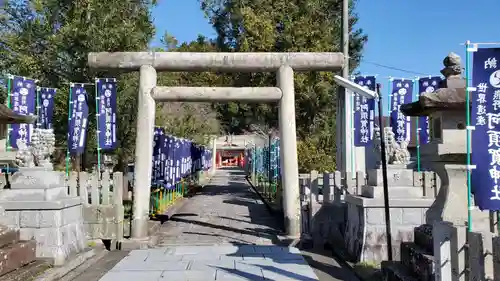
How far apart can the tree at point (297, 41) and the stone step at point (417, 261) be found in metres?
11.9

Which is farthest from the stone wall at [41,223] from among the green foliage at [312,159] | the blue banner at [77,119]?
the green foliage at [312,159]

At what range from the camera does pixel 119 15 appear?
15.8 metres

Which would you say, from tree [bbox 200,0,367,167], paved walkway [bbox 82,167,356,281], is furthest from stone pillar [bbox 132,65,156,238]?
tree [bbox 200,0,367,167]

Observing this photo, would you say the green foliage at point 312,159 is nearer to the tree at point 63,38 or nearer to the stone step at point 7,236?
the tree at point 63,38

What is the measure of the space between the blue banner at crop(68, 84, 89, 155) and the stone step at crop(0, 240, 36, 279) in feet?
16.5

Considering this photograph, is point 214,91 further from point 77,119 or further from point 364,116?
point 364,116

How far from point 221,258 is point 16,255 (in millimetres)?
3773

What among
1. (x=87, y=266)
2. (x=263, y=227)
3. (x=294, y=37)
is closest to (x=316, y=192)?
(x=263, y=227)

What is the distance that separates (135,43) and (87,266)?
8367 millimetres

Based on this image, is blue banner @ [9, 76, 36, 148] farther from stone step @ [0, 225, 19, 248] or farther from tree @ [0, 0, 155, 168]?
stone step @ [0, 225, 19, 248]

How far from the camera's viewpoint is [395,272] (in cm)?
661

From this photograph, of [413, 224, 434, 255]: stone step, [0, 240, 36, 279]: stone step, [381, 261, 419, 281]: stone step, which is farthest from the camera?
[0, 240, 36, 279]: stone step

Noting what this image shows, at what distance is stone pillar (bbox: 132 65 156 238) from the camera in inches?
470

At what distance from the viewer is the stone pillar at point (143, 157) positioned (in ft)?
39.1
